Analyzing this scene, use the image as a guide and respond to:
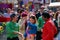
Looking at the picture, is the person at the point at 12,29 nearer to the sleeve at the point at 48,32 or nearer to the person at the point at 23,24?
the person at the point at 23,24

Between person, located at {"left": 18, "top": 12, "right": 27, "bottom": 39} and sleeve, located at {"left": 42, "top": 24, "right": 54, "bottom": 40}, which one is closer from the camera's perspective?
sleeve, located at {"left": 42, "top": 24, "right": 54, "bottom": 40}

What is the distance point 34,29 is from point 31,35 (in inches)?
9.9

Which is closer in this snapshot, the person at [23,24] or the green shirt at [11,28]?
the green shirt at [11,28]

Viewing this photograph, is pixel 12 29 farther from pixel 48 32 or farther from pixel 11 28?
pixel 48 32

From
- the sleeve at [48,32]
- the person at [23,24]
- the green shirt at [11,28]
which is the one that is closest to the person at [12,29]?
the green shirt at [11,28]

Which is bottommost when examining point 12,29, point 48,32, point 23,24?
point 23,24

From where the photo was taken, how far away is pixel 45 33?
7.48 meters

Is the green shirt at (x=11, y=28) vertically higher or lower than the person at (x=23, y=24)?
higher

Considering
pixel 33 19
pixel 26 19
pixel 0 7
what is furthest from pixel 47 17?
pixel 0 7

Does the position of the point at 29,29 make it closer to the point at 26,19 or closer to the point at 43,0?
the point at 26,19

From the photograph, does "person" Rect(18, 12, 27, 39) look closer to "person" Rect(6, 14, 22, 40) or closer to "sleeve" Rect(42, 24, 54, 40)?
"person" Rect(6, 14, 22, 40)

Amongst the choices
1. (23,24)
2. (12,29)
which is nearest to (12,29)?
(12,29)

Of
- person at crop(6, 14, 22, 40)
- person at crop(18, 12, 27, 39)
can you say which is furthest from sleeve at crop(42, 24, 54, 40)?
person at crop(18, 12, 27, 39)

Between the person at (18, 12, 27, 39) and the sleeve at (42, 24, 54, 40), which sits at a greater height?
the sleeve at (42, 24, 54, 40)
